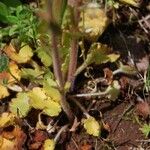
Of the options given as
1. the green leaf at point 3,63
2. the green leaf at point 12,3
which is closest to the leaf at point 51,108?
the green leaf at point 3,63

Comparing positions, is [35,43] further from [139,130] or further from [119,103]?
[139,130]

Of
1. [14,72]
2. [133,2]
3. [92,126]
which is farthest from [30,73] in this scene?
[133,2]

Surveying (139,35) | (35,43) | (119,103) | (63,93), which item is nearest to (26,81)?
(35,43)

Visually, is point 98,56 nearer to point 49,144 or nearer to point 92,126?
point 92,126

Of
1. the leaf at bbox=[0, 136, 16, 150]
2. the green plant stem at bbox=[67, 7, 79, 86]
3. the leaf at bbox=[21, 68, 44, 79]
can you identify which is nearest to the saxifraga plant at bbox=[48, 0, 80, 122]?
the green plant stem at bbox=[67, 7, 79, 86]

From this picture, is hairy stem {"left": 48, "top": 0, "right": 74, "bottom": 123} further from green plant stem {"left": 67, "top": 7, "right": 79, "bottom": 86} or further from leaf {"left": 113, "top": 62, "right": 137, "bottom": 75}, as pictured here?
leaf {"left": 113, "top": 62, "right": 137, "bottom": 75}
